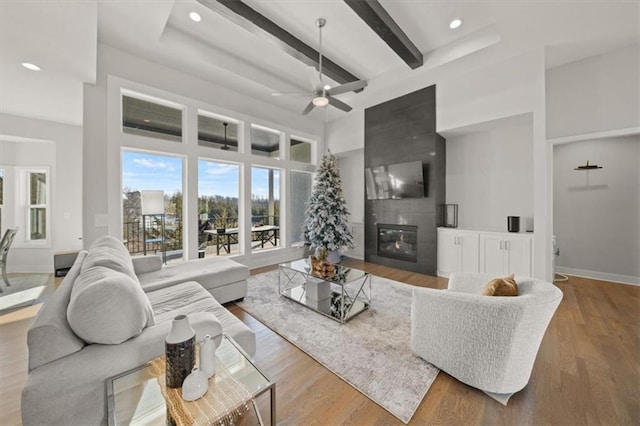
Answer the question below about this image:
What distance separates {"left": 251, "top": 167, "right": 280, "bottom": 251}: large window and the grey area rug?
6.43ft

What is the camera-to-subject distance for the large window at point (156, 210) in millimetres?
3914

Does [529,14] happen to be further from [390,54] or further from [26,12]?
[26,12]

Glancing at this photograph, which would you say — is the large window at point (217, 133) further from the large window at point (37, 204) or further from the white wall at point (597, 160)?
the white wall at point (597, 160)

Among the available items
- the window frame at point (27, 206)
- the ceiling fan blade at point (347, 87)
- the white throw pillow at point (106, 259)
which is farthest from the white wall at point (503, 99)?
the window frame at point (27, 206)

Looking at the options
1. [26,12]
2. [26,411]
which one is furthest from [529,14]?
[26,411]

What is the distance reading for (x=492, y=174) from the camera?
4590mm

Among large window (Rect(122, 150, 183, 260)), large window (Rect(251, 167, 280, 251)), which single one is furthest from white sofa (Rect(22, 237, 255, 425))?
large window (Rect(251, 167, 280, 251))

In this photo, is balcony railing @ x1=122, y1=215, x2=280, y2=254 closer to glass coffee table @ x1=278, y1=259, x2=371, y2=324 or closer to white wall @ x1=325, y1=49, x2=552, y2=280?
glass coffee table @ x1=278, y1=259, x2=371, y2=324

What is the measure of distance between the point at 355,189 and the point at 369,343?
4.68 metres

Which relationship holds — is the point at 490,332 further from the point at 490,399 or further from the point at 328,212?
the point at 328,212

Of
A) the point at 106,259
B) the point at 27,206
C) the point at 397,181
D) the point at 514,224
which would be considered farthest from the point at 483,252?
the point at 27,206

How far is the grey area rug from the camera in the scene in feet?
5.98

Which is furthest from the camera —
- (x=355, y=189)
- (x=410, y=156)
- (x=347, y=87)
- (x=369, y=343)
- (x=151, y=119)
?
(x=355, y=189)

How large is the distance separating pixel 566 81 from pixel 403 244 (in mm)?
3730
